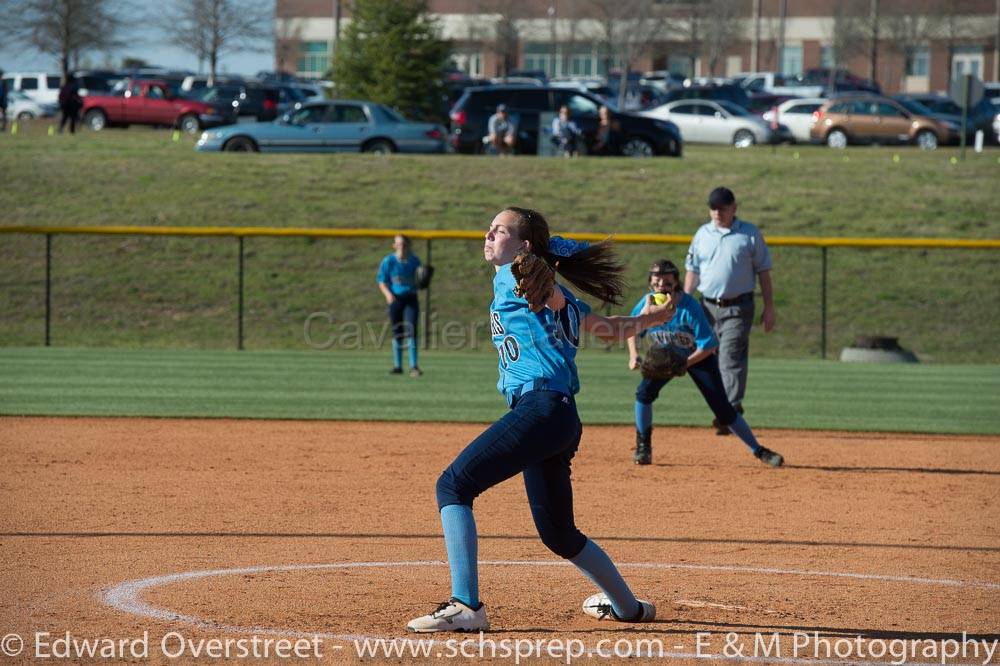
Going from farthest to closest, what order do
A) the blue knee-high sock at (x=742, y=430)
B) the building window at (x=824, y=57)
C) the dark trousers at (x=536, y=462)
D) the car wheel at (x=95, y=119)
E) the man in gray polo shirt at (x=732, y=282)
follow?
the building window at (x=824, y=57) → the car wheel at (x=95, y=119) → the man in gray polo shirt at (x=732, y=282) → the blue knee-high sock at (x=742, y=430) → the dark trousers at (x=536, y=462)

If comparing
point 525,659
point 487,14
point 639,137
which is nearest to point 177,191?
point 639,137

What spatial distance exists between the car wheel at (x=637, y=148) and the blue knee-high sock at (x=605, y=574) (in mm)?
28325

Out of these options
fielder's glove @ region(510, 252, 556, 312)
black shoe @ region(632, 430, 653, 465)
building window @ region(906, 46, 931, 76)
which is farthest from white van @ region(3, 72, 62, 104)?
fielder's glove @ region(510, 252, 556, 312)

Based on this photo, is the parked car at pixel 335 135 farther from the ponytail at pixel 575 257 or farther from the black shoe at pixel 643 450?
the ponytail at pixel 575 257

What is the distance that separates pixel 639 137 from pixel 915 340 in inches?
478

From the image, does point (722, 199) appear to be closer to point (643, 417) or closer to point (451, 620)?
point (643, 417)

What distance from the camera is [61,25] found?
2066 inches

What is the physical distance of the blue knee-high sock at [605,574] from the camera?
612 centimetres

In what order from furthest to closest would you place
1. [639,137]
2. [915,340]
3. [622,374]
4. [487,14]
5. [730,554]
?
[487,14], [639,137], [915,340], [622,374], [730,554]

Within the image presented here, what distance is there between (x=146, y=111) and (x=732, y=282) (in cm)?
3445

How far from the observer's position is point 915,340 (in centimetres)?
2353

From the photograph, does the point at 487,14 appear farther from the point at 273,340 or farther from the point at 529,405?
the point at 529,405

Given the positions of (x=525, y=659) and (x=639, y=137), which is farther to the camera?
(x=639, y=137)

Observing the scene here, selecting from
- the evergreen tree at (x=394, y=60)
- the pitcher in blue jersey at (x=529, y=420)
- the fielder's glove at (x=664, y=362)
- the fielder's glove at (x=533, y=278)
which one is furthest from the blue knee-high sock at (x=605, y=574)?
the evergreen tree at (x=394, y=60)
